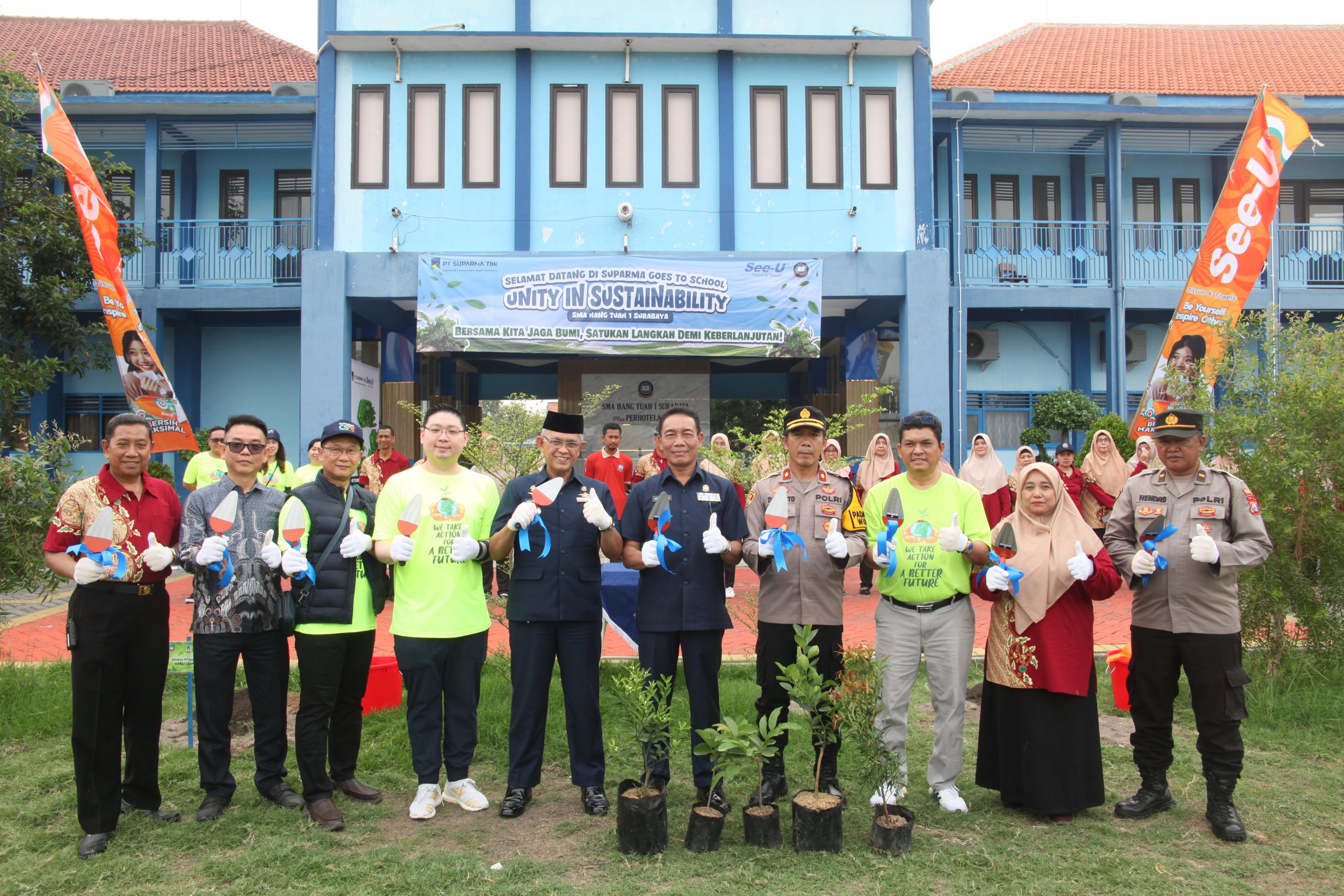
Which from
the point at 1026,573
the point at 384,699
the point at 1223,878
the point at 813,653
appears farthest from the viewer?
the point at 384,699

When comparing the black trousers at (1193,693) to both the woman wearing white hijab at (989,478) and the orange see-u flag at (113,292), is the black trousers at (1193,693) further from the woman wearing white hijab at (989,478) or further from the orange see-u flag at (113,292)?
the orange see-u flag at (113,292)

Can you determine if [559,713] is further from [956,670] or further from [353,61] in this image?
[353,61]

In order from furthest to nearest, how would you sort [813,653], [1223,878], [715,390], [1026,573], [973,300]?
[715,390] < [973,300] < [1026,573] < [813,653] < [1223,878]

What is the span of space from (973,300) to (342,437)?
1341 cm

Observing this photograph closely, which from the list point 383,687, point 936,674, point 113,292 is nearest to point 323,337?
point 113,292

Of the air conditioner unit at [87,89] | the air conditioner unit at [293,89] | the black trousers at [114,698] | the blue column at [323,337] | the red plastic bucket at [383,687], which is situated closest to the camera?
the black trousers at [114,698]

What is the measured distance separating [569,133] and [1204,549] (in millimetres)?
11874

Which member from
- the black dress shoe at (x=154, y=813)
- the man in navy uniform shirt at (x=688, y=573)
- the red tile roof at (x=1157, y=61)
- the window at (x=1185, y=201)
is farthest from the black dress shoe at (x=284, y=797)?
the window at (x=1185, y=201)

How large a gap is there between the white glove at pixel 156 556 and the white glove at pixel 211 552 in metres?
0.13

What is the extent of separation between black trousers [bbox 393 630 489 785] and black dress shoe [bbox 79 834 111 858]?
134 centimetres

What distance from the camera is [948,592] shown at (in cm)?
446

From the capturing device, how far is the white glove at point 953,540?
4301 mm

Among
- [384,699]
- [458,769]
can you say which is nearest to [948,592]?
[458,769]

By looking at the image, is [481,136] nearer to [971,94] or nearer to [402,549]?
[971,94]
